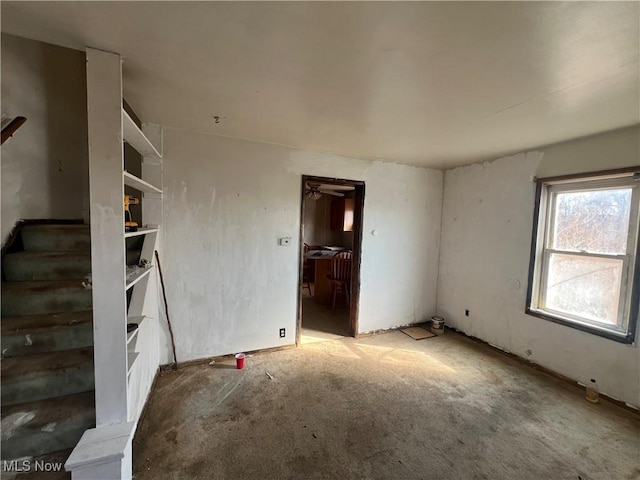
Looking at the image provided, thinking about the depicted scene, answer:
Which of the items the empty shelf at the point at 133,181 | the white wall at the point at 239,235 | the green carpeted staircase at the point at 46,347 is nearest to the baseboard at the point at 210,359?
the white wall at the point at 239,235

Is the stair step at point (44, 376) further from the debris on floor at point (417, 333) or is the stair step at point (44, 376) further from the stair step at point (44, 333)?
the debris on floor at point (417, 333)

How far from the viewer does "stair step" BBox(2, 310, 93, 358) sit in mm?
1556

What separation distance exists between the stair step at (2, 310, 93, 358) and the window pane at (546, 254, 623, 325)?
3976 mm

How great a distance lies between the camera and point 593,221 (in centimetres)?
238

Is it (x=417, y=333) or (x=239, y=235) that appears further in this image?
(x=417, y=333)

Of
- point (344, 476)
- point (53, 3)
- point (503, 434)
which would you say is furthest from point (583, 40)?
point (344, 476)

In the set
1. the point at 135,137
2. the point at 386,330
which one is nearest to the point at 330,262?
the point at 386,330

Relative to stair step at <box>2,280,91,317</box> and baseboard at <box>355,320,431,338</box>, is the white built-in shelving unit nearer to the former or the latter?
stair step at <box>2,280,91,317</box>

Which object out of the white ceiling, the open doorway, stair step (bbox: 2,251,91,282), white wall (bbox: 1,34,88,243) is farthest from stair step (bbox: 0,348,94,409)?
the open doorway

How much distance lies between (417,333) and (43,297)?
3797 mm

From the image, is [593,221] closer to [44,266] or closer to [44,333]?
[44,333]

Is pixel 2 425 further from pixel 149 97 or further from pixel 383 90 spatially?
pixel 383 90

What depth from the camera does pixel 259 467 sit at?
60.9 inches

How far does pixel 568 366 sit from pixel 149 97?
4216mm
